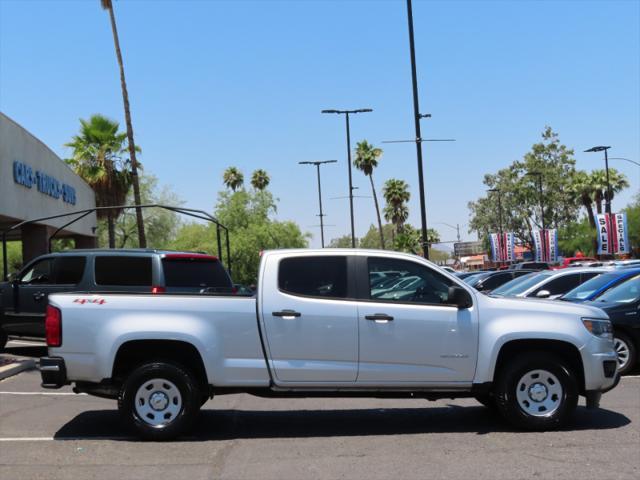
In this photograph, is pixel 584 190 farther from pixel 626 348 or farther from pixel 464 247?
pixel 626 348

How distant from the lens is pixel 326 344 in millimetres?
7020

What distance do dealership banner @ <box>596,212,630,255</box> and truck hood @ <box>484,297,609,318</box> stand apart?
32.5 meters

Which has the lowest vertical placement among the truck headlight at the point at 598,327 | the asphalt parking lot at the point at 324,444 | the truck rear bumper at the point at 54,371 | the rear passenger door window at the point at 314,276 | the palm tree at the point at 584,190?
the asphalt parking lot at the point at 324,444

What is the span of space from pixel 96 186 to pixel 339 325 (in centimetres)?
2910

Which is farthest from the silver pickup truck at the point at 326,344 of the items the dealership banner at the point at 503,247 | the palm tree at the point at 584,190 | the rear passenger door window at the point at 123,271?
the palm tree at the point at 584,190

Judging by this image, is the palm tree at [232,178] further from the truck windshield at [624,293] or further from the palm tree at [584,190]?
the truck windshield at [624,293]

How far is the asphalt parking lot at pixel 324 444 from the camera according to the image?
19.5 ft

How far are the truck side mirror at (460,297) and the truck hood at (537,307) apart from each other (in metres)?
0.25

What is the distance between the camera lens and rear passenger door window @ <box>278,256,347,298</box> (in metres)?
7.19

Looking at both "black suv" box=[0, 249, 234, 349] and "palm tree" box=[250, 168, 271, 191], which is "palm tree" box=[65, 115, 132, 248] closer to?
"black suv" box=[0, 249, 234, 349]

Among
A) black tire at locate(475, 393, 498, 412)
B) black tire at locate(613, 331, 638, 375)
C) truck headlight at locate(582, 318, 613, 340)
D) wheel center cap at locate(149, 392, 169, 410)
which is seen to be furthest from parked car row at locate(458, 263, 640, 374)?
wheel center cap at locate(149, 392, 169, 410)

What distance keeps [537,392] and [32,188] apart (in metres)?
18.9

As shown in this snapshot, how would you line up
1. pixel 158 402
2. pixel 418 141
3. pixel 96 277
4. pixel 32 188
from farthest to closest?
1. pixel 32 188
2. pixel 418 141
3. pixel 96 277
4. pixel 158 402

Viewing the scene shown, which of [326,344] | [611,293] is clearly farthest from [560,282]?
[326,344]
